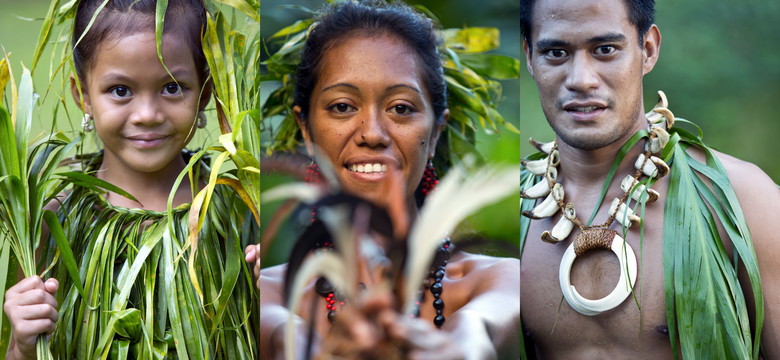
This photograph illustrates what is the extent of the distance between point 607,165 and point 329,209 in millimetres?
735

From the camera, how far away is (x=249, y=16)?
1.69 m

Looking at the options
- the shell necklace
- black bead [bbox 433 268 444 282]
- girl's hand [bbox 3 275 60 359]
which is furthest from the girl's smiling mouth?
the shell necklace

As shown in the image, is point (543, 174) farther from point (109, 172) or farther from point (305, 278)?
point (109, 172)

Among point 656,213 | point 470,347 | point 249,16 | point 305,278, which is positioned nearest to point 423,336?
point 470,347

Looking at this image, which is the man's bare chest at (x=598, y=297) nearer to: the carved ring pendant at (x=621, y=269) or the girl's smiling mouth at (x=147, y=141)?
the carved ring pendant at (x=621, y=269)

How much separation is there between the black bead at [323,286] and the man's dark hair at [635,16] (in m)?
0.78

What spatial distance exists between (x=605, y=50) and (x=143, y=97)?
3.30 ft

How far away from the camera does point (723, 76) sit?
79.3 inches

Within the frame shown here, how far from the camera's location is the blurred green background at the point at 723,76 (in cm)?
197

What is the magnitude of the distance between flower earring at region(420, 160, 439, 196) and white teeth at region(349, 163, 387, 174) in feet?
0.24

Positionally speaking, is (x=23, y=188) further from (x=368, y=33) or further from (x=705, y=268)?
(x=705, y=268)

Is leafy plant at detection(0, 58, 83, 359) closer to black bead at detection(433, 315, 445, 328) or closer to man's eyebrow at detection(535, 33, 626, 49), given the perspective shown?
black bead at detection(433, 315, 445, 328)

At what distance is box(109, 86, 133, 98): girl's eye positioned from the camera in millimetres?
1686

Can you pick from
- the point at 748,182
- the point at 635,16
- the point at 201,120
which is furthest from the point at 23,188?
the point at 748,182
